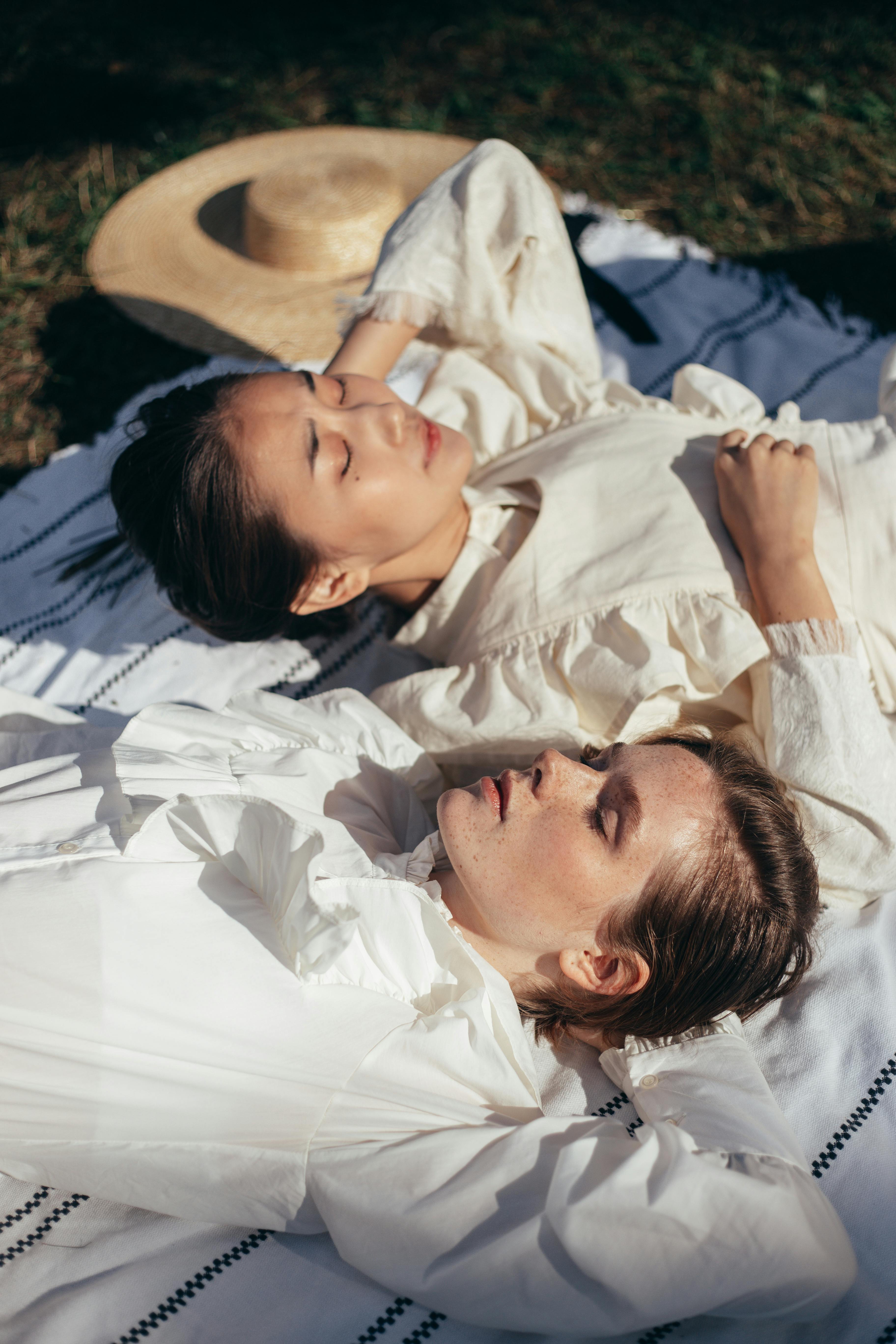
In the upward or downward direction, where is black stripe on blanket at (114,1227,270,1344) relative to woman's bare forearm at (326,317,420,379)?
downward

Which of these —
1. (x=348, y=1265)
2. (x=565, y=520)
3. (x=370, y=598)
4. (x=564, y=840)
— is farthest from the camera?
(x=370, y=598)

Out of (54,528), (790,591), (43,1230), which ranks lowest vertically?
(43,1230)

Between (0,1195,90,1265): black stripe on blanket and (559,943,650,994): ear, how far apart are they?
965mm

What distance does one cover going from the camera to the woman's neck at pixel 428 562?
2412mm

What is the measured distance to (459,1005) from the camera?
66.6 inches

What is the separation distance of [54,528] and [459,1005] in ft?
7.12

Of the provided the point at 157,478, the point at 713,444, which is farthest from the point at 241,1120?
the point at 713,444

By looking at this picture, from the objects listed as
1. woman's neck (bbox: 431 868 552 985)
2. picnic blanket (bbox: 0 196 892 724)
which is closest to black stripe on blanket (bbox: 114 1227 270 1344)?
woman's neck (bbox: 431 868 552 985)

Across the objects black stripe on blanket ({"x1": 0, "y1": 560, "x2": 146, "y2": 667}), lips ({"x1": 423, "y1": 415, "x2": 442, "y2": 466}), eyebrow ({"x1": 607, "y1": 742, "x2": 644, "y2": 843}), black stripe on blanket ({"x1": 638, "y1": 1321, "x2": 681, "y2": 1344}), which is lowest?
black stripe on blanket ({"x1": 638, "y1": 1321, "x2": 681, "y2": 1344})

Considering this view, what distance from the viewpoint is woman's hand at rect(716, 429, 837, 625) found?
6.75 ft

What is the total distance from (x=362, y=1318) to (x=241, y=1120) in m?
0.37

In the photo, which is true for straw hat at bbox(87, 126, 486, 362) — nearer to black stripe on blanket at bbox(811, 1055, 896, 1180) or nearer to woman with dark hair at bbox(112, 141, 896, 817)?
woman with dark hair at bbox(112, 141, 896, 817)

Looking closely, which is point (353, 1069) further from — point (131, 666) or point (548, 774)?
point (131, 666)

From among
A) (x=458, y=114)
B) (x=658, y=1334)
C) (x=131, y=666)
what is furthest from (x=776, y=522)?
(x=458, y=114)
